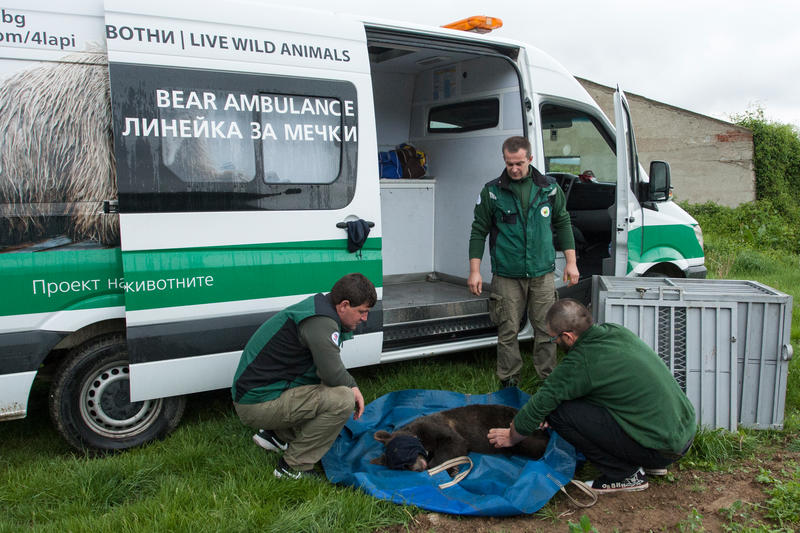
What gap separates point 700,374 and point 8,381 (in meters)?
3.93

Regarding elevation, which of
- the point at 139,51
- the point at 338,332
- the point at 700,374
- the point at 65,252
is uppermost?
the point at 139,51

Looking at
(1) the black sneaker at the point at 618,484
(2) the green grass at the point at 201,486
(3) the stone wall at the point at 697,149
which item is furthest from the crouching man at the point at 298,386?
(3) the stone wall at the point at 697,149

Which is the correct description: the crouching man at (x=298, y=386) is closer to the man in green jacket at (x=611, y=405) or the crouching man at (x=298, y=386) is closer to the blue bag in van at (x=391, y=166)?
the man in green jacket at (x=611, y=405)

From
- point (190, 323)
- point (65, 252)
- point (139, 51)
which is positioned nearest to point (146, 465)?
point (190, 323)

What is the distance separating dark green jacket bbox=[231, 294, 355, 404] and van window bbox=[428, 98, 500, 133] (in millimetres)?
2758

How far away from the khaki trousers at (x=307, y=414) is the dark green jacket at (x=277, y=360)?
0.16 feet

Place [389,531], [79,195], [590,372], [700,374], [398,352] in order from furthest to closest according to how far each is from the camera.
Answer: [398,352] → [700,374] → [79,195] → [590,372] → [389,531]

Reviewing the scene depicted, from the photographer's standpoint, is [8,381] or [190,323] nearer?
[8,381]

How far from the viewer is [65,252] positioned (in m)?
3.42

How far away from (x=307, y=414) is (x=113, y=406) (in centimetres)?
123

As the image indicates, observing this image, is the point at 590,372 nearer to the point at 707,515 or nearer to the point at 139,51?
the point at 707,515

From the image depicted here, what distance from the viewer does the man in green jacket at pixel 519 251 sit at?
454cm

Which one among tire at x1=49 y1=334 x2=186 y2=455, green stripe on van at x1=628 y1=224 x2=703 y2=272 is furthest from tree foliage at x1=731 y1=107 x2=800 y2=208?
tire at x1=49 y1=334 x2=186 y2=455

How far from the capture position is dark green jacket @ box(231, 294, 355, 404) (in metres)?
3.36
